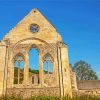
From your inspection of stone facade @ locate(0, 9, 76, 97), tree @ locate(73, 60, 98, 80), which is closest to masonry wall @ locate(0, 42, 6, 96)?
stone facade @ locate(0, 9, 76, 97)

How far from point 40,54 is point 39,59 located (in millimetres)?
564

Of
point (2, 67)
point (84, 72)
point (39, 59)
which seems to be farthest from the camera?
point (84, 72)

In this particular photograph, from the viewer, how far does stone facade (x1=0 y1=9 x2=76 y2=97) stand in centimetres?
2042

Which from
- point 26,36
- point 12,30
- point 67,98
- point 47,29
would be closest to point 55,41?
point 47,29

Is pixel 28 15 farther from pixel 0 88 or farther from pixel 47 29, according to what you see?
pixel 0 88

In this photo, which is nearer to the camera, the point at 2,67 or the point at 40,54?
the point at 2,67

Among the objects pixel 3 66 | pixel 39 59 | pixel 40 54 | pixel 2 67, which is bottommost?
pixel 2 67

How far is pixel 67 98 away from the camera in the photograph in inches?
767

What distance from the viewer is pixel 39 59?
70.4ft

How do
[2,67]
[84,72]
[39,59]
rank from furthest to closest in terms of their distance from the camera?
[84,72] → [39,59] → [2,67]

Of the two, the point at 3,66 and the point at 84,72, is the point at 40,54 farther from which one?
the point at 84,72

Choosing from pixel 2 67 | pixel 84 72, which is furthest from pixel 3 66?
pixel 84 72

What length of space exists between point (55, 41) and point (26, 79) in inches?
204

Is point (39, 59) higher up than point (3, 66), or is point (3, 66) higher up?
point (39, 59)
